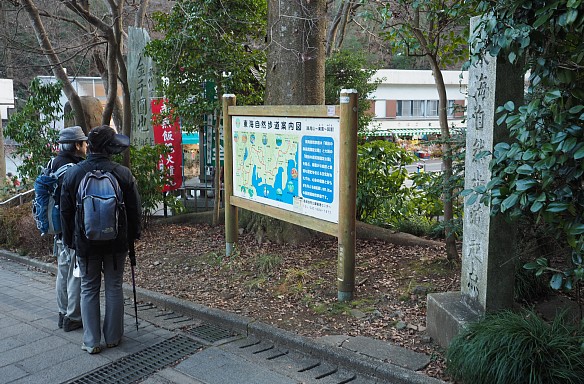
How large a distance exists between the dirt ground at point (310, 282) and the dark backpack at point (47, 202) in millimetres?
1696

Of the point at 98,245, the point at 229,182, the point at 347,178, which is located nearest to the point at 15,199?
the point at 229,182

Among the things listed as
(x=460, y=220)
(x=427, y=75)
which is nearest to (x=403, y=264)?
A: (x=460, y=220)

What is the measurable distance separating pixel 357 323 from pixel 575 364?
201cm

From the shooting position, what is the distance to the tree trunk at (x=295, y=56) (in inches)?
293

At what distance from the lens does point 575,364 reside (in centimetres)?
357

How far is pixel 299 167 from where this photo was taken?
19.9 ft

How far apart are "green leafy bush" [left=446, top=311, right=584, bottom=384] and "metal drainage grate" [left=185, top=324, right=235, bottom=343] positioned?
87.0 inches

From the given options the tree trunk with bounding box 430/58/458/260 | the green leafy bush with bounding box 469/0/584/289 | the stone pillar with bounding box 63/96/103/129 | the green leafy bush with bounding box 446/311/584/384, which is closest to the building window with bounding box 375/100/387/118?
the stone pillar with bounding box 63/96/103/129

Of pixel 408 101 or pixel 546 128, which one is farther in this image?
pixel 408 101

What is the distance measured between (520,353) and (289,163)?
3.29 m

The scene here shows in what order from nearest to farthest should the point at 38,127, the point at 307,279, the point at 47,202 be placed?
the point at 47,202
the point at 307,279
the point at 38,127

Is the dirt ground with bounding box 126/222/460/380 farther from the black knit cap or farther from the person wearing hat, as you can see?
the black knit cap

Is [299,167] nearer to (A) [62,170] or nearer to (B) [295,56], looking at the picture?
(B) [295,56]

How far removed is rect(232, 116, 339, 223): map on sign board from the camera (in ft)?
18.4
